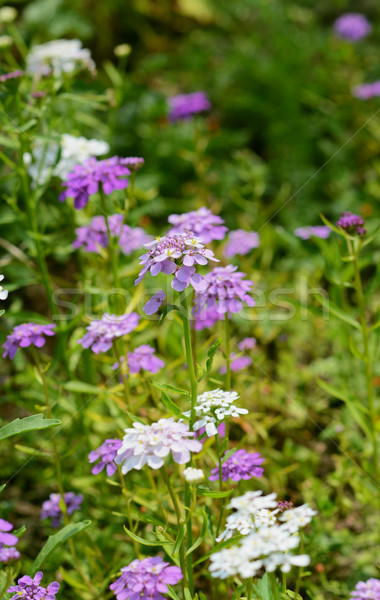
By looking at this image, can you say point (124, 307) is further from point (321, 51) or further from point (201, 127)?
point (321, 51)

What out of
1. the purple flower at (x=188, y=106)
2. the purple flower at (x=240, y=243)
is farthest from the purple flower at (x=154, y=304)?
the purple flower at (x=188, y=106)

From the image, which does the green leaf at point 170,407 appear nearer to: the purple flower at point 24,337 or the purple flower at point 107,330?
the purple flower at point 107,330

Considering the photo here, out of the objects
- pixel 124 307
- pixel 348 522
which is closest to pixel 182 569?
pixel 124 307

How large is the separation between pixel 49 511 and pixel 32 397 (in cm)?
53

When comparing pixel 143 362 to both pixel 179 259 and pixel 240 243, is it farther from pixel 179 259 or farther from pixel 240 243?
pixel 240 243

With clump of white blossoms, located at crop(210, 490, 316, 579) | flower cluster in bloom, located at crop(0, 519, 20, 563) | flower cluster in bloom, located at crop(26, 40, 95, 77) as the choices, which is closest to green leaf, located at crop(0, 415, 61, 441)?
flower cluster in bloom, located at crop(0, 519, 20, 563)

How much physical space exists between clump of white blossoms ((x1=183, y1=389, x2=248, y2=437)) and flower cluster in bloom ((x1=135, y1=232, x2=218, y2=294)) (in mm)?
266

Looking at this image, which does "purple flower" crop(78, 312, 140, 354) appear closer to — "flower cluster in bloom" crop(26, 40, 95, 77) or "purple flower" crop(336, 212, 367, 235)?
"purple flower" crop(336, 212, 367, 235)

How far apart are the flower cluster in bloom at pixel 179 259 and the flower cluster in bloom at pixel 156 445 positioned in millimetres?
299

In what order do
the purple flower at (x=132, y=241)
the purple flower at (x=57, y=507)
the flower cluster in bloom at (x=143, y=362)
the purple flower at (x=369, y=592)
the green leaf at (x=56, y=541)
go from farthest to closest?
1. the purple flower at (x=132, y=241)
2. the purple flower at (x=57, y=507)
3. the flower cluster in bloom at (x=143, y=362)
4. the green leaf at (x=56, y=541)
5. the purple flower at (x=369, y=592)

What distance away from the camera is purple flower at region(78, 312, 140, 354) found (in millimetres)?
1623

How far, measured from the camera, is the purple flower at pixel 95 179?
71.2 inches

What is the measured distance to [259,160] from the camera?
4.03 meters

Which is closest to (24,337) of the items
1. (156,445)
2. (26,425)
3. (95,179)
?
(26,425)
